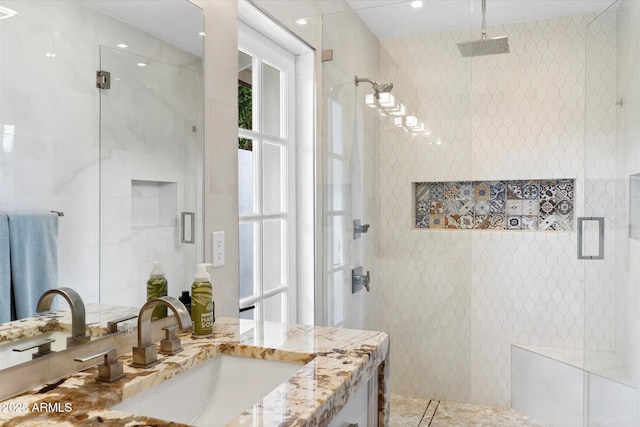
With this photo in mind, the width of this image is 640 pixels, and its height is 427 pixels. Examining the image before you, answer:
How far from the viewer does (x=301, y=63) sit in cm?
223

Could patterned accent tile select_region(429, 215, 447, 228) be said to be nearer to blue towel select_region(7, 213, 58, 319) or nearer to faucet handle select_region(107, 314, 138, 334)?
faucet handle select_region(107, 314, 138, 334)

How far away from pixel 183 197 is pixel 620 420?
6.08 ft

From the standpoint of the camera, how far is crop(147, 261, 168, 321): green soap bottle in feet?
3.97

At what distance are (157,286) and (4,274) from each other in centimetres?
42

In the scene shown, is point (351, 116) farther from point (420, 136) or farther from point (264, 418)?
point (264, 418)

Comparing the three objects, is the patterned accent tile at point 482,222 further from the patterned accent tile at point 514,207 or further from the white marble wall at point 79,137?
the white marble wall at point 79,137

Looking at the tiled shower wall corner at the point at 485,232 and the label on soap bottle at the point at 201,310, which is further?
the tiled shower wall corner at the point at 485,232

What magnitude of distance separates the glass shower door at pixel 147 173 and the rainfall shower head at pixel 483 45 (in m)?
1.24

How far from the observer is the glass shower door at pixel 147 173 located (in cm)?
108

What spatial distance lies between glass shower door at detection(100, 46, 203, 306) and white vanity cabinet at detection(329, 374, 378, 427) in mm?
578

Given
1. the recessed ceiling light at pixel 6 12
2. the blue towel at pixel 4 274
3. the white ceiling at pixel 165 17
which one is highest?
the white ceiling at pixel 165 17

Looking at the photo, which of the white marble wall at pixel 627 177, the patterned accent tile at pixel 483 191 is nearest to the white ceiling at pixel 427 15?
the white marble wall at pixel 627 177

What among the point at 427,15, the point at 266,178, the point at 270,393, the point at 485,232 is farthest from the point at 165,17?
the point at 485,232

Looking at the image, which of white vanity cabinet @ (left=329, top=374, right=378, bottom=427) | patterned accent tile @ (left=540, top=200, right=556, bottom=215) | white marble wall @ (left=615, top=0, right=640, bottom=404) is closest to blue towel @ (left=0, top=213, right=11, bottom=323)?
white vanity cabinet @ (left=329, top=374, right=378, bottom=427)
